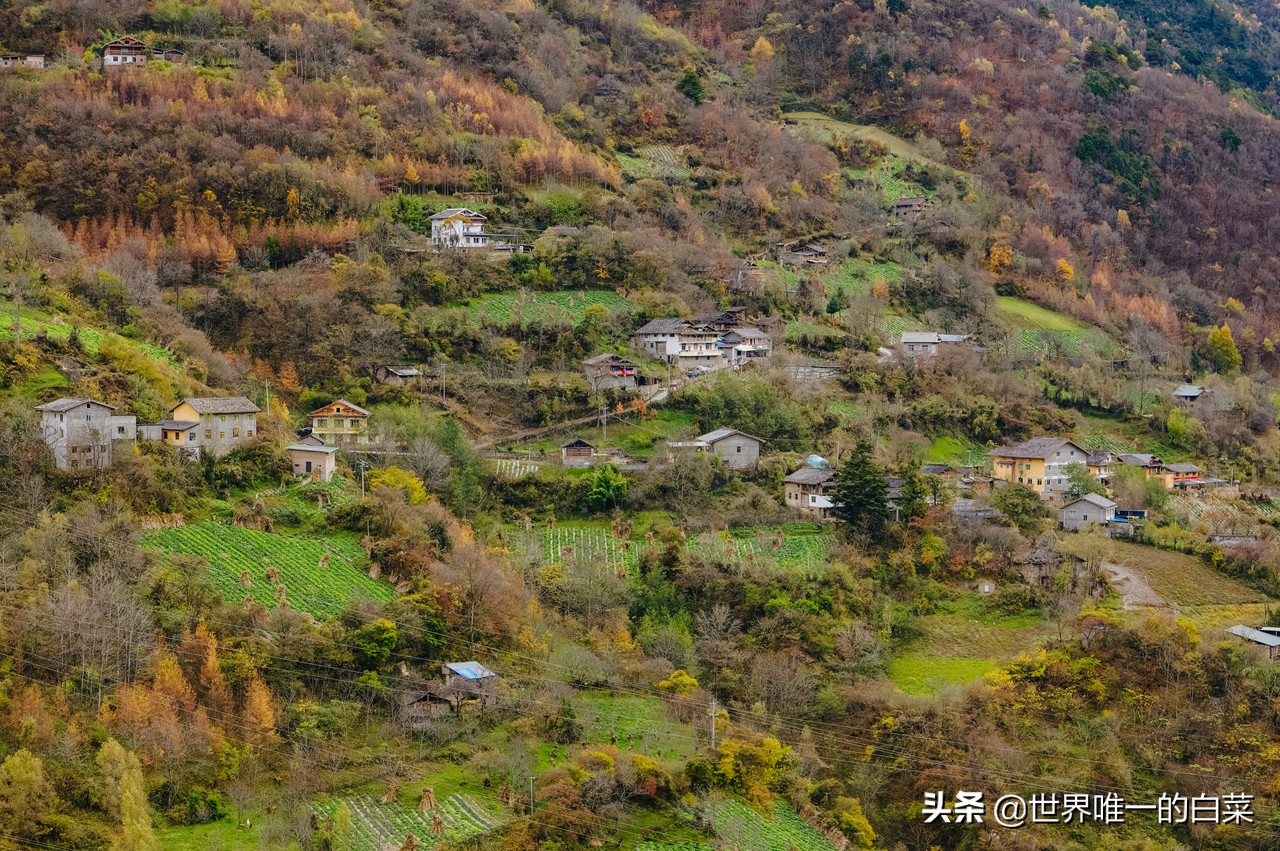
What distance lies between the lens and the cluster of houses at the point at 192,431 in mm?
37438

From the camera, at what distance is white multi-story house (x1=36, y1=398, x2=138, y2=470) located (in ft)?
122

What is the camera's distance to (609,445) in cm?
5069

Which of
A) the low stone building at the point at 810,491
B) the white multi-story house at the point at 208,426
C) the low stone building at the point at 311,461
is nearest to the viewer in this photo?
the white multi-story house at the point at 208,426

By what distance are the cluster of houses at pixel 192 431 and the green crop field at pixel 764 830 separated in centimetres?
1686

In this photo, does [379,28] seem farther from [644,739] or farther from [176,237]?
[644,739]

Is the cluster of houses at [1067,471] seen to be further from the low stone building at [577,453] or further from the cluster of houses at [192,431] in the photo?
→ the cluster of houses at [192,431]

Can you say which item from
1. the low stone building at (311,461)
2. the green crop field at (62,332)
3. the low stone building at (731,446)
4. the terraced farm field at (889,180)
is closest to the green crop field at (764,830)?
the low stone building at (311,461)

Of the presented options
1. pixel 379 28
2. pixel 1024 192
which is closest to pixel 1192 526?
pixel 1024 192

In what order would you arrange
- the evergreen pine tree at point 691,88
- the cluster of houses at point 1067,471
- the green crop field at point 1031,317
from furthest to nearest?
1. the evergreen pine tree at point 691,88
2. the green crop field at point 1031,317
3. the cluster of houses at point 1067,471

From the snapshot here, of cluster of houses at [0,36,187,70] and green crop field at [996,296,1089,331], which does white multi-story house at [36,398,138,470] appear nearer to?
cluster of houses at [0,36,187,70]

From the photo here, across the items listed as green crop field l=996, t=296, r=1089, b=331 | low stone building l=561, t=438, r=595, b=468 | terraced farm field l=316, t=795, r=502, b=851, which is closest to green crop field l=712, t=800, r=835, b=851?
terraced farm field l=316, t=795, r=502, b=851

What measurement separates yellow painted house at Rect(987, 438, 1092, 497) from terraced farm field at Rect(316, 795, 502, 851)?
92.9 ft

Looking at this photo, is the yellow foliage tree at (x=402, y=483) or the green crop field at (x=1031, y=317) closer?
the yellow foliage tree at (x=402, y=483)

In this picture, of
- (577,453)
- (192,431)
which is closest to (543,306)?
(577,453)
